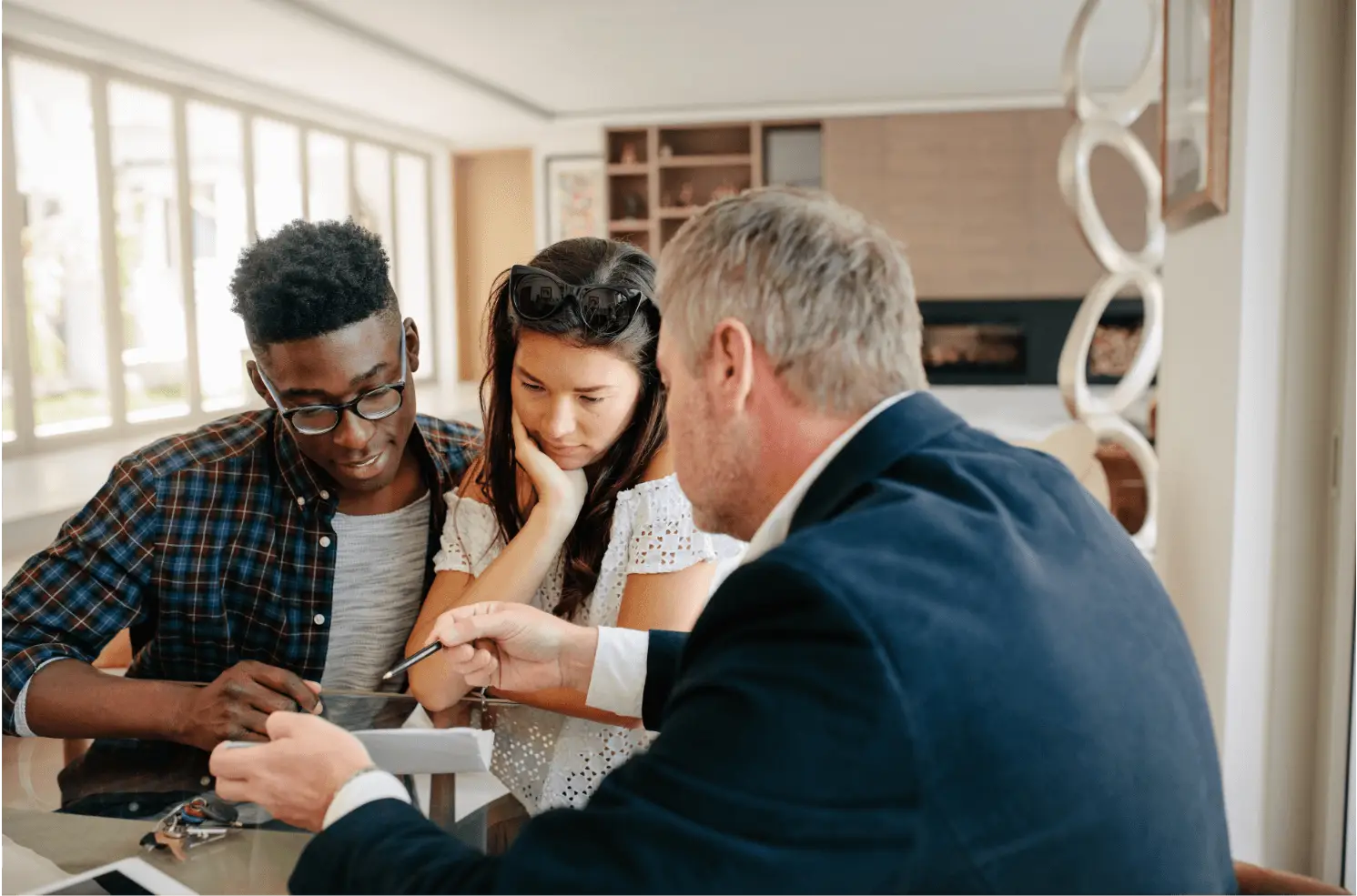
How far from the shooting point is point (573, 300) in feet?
4.06

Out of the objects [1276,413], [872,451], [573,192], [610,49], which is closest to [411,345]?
[872,451]

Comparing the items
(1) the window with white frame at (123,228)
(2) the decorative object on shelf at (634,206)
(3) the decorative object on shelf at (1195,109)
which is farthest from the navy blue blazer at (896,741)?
(2) the decorative object on shelf at (634,206)

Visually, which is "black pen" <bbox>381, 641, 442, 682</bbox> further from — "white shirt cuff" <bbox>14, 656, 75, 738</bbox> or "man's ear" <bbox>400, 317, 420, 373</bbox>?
"white shirt cuff" <bbox>14, 656, 75, 738</bbox>

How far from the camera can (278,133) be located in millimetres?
5832

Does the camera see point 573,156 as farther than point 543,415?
Yes

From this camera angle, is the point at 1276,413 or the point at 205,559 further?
the point at 1276,413

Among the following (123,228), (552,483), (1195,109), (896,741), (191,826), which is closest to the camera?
(896,741)

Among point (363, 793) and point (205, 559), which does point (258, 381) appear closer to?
point (205, 559)

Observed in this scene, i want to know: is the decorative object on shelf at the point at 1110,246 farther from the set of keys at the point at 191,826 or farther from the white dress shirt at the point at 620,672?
the set of keys at the point at 191,826

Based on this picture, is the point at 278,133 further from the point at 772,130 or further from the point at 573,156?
the point at 772,130

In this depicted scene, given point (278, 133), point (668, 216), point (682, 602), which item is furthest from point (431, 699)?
point (668, 216)

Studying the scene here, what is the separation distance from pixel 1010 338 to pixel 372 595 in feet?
22.6

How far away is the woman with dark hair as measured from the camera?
1.25 metres

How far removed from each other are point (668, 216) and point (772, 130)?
39.6 inches
